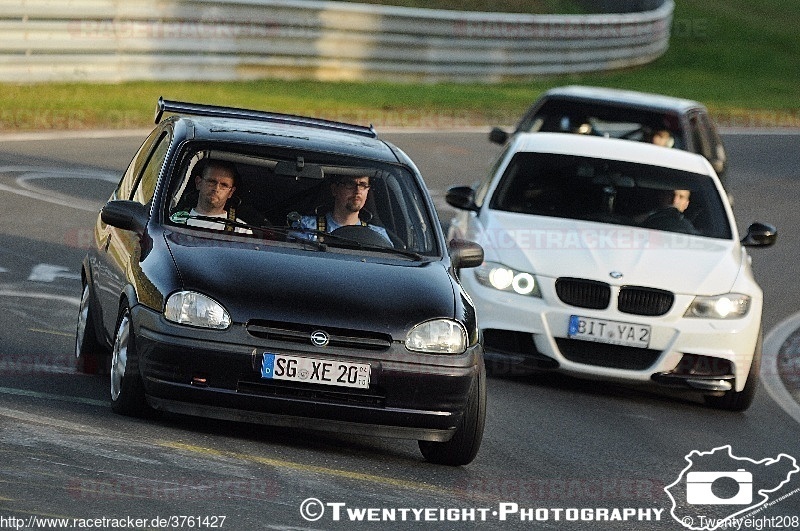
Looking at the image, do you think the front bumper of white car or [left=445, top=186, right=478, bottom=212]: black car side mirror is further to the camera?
[left=445, top=186, right=478, bottom=212]: black car side mirror

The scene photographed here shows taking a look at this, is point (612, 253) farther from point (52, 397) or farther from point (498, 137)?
point (498, 137)

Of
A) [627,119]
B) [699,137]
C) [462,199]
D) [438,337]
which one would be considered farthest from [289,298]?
[699,137]

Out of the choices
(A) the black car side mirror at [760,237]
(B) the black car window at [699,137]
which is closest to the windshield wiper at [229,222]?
(A) the black car side mirror at [760,237]

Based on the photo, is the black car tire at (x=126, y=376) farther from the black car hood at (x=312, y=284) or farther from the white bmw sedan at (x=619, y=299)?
the white bmw sedan at (x=619, y=299)

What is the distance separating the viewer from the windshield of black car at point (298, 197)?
9.22m

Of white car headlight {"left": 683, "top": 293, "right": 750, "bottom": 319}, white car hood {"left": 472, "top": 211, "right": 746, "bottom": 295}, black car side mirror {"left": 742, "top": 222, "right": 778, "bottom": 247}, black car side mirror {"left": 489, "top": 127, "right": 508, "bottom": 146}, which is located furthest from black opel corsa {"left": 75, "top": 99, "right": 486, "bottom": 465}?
black car side mirror {"left": 489, "top": 127, "right": 508, "bottom": 146}

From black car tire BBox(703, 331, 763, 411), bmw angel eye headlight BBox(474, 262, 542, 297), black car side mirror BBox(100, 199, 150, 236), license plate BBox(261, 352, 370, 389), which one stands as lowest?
black car tire BBox(703, 331, 763, 411)

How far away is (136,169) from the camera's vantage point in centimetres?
1032

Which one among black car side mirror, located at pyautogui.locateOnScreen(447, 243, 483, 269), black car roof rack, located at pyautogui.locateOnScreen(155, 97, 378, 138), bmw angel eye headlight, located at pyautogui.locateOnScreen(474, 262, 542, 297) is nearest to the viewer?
black car side mirror, located at pyautogui.locateOnScreen(447, 243, 483, 269)

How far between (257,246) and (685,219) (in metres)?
4.63

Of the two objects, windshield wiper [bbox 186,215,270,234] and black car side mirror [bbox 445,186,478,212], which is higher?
windshield wiper [bbox 186,215,270,234]

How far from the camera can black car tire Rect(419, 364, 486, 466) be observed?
8414mm

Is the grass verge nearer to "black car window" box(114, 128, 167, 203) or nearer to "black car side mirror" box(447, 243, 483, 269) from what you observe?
"black car window" box(114, 128, 167, 203)

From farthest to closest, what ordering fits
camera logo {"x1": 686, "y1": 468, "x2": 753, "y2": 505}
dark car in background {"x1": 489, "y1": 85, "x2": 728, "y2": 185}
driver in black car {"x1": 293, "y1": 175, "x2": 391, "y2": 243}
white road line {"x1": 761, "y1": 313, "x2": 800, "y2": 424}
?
dark car in background {"x1": 489, "y1": 85, "x2": 728, "y2": 185} < white road line {"x1": 761, "y1": 313, "x2": 800, "y2": 424} < driver in black car {"x1": 293, "y1": 175, "x2": 391, "y2": 243} < camera logo {"x1": 686, "y1": 468, "x2": 753, "y2": 505}
